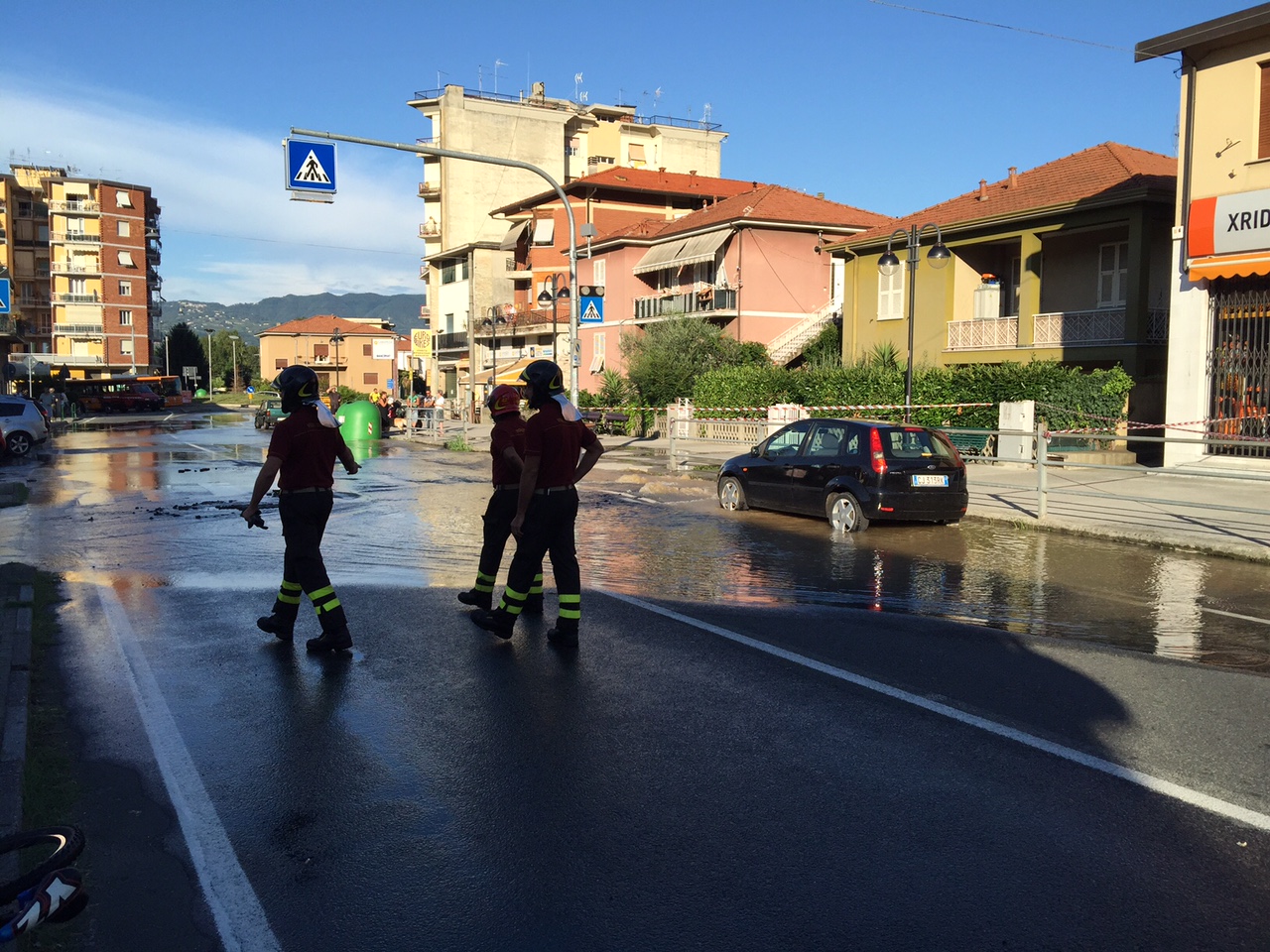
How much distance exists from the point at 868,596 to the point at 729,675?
307 centimetres

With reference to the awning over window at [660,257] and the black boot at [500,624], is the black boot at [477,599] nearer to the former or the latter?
the black boot at [500,624]

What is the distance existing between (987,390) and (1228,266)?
19.9 ft

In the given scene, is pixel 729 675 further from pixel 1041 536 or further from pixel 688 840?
pixel 1041 536

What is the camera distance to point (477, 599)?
8398 mm

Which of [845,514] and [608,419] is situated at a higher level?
[608,419]

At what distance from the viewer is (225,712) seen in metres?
5.87

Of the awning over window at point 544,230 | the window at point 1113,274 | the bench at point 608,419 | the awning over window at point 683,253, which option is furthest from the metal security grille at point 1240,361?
the awning over window at point 544,230

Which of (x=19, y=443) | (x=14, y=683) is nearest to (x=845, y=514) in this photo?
(x=14, y=683)

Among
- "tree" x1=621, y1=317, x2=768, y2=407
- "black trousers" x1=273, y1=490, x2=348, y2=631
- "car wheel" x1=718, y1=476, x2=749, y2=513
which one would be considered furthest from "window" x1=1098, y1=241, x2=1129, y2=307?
"black trousers" x1=273, y1=490, x2=348, y2=631

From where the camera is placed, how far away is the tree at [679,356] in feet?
129

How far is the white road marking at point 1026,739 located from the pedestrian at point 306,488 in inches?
102

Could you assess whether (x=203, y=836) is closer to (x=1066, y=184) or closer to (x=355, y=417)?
(x=355, y=417)

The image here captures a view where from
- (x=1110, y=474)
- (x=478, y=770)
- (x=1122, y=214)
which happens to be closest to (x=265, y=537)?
(x=478, y=770)

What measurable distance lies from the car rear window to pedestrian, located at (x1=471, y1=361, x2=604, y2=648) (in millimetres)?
6904
